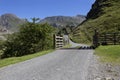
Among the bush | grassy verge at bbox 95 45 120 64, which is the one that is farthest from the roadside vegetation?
grassy verge at bbox 95 45 120 64

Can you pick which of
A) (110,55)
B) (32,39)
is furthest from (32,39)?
(110,55)

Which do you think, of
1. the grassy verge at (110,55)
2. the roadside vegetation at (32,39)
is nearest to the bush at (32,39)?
the roadside vegetation at (32,39)

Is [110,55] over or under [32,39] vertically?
under

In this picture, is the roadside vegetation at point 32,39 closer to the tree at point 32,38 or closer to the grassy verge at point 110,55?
the tree at point 32,38

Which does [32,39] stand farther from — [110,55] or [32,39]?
[110,55]

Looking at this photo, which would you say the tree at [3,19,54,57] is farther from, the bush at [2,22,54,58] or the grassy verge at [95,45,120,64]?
the grassy verge at [95,45,120,64]

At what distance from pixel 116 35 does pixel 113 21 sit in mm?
92459

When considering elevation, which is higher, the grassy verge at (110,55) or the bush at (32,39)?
the bush at (32,39)

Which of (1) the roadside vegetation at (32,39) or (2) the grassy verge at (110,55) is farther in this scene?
(1) the roadside vegetation at (32,39)

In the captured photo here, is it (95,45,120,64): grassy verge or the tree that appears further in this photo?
the tree

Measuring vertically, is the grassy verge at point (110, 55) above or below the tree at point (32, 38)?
below

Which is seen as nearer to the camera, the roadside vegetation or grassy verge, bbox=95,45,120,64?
grassy verge, bbox=95,45,120,64

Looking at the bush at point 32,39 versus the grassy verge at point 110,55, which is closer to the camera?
the grassy verge at point 110,55

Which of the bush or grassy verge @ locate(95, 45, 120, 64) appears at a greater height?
the bush
